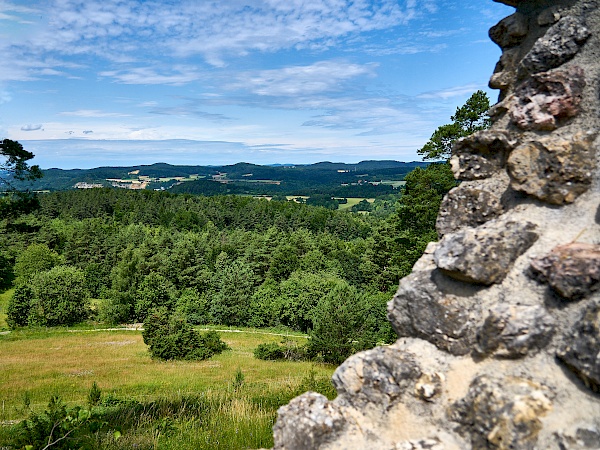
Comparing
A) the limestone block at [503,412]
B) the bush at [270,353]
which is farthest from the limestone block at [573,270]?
the bush at [270,353]

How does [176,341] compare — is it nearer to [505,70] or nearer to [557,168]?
[505,70]

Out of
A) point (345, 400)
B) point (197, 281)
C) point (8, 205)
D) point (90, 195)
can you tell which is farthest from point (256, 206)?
point (345, 400)

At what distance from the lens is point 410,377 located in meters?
3.37

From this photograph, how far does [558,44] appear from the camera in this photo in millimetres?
3914

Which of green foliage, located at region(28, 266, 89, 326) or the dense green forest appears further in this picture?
green foliage, located at region(28, 266, 89, 326)

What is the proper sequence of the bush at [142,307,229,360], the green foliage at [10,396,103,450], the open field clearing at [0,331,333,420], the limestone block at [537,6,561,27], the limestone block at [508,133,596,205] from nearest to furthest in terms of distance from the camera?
the limestone block at [508,133,596,205]
the limestone block at [537,6,561,27]
the green foliage at [10,396,103,450]
the open field clearing at [0,331,333,420]
the bush at [142,307,229,360]

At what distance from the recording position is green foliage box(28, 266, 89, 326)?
48812mm

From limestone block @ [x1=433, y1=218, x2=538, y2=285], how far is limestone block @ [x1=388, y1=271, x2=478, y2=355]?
214 mm

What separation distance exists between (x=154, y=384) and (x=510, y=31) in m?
18.9

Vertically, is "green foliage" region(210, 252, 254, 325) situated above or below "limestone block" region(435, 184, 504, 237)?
below

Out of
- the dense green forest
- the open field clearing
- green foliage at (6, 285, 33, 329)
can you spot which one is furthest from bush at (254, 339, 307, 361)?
green foliage at (6, 285, 33, 329)

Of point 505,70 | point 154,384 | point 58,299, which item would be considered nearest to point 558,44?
point 505,70

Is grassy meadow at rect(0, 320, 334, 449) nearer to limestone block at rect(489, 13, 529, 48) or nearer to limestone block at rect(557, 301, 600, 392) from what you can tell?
limestone block at rect(557, 301, 600, 392)

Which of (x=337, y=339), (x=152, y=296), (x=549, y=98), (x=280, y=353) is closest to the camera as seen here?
(x=549, y=98)
